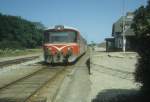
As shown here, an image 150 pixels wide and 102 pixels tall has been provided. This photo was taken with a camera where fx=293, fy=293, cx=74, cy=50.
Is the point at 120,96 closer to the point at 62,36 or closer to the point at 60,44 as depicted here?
the point at 60,44

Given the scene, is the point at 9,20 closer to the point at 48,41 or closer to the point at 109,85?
the point at 48,41

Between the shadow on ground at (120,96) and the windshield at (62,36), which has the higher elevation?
the windshield at (62,36)

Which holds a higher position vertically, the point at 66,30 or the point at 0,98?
the point at 66,30

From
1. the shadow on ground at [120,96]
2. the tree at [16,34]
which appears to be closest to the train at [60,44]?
the shadow on ground at [120,96]

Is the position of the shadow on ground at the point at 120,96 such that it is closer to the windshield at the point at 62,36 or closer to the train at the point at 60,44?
the train at the point at 60,44

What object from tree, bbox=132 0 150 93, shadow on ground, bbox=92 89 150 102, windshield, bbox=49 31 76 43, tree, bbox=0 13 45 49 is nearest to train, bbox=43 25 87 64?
windshield, bbox=49 31 76 43

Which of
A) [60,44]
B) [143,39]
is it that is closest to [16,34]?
[60,44]

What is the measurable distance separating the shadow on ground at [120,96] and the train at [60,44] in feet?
41.2

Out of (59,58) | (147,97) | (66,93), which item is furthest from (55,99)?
(59,58)

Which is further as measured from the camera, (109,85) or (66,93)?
(109,85)

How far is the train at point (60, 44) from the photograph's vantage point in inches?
935

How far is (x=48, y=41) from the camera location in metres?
24.2

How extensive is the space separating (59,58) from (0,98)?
44.7 feet

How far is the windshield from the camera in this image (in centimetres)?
2412
